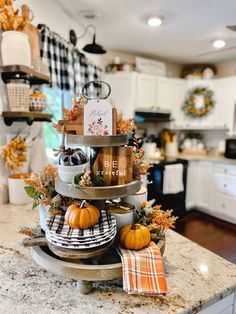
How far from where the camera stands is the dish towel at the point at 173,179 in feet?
11.7

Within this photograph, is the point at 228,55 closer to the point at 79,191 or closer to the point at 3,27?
the point at 3,27

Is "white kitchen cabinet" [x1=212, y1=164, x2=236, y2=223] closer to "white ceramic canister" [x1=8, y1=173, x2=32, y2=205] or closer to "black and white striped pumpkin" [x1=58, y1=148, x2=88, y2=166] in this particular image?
"white ceramic canister" [x1=8, y1=173, x2=32, y2=205]

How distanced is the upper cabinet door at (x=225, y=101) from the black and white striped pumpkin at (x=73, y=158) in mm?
3707

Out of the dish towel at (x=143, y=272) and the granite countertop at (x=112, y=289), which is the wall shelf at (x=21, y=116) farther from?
the dish towel at (x=143, y=272)

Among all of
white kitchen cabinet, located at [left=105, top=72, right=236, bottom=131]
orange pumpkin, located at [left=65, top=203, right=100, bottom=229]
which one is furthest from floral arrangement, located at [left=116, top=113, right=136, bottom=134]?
white kitchen cabinet, located at [left=105, top=72, right=236, bottom=131]

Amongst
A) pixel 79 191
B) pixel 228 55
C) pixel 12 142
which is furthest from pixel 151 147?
pixel 79 191

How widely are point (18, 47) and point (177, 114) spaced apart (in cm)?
318

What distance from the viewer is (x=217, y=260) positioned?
43.6 inches

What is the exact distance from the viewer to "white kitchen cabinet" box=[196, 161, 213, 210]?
12.7 ft

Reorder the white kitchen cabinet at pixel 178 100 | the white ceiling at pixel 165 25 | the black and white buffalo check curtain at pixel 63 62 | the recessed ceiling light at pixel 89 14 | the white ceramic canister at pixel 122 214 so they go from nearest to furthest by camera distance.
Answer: the white ceramic canister at pixel 122 214
the black and white buffalo check curtain at pixel 63 62
the white ceiling at pixel 165 25
the recessed ceiling light at pixel 89 14
the white kitchen cabinet at pixel 178 100

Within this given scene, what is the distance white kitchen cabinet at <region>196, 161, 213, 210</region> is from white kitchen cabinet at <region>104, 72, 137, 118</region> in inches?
54.4

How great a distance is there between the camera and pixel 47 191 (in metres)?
1.04

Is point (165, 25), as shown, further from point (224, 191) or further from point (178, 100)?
point (224, 191)

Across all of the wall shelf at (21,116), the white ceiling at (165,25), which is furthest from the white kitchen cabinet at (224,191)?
the wall shelf at (21,116)
